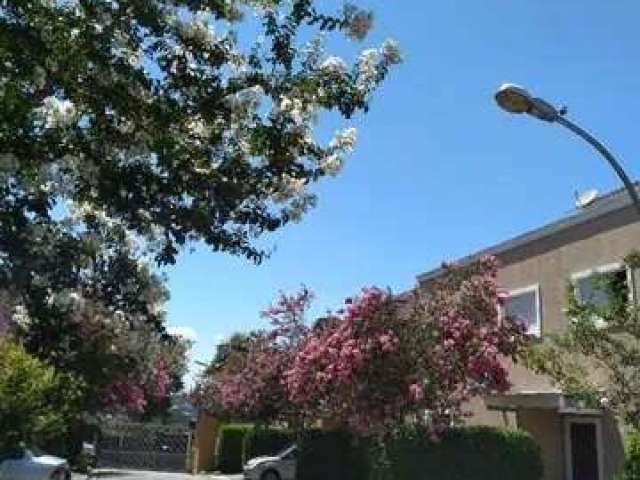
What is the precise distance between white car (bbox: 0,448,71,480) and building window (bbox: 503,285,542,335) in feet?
35.4

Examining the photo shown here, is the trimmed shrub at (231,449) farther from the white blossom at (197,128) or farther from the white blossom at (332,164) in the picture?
the white blossom at (197,128)

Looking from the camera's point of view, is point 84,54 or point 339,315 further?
point 339,315

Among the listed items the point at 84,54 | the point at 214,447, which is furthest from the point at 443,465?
the point at 214,447

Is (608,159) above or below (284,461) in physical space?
above

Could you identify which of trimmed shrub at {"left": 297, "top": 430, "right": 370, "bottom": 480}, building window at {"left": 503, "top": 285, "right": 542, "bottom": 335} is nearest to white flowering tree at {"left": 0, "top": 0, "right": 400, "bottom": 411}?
building window at {"left": 503, "top": 285, "right": 542, "bottom": 335}

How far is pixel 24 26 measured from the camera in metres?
7.22

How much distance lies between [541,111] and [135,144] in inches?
231

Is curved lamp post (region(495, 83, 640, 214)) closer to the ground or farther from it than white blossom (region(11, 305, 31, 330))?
farther from it

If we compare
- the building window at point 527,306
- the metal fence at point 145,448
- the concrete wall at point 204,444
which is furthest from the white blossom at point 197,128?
the metal fence at point 145,448

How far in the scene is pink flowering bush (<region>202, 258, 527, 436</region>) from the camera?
1948cm

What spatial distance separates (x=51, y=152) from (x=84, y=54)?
0.90 meters

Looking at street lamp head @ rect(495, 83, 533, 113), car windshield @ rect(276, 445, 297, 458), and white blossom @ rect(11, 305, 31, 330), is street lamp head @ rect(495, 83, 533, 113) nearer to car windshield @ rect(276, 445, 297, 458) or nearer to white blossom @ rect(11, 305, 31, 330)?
white blossom @ rect(11, 305, 31, 330)

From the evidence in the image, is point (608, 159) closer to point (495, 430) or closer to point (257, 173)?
point (257, 173)

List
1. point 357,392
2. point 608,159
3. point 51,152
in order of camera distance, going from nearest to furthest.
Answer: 1. point 51,152
2. point 608,159
3. point 357,392
